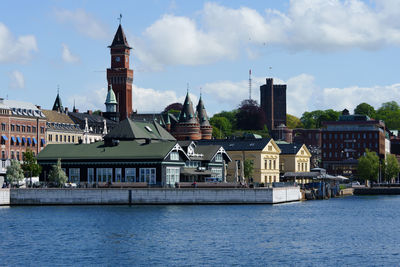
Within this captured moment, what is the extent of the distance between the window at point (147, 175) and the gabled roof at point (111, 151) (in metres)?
1.71

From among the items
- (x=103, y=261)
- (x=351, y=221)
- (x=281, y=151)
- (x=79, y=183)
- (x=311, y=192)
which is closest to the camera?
(x=103, y=261)

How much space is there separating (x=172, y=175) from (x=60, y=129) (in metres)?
64.6

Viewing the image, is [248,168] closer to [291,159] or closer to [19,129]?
[291,159]

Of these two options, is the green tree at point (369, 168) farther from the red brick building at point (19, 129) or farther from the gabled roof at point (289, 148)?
the red brick building at point (19, 129)

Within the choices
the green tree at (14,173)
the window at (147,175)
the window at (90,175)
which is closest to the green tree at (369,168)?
the window at (147,175)

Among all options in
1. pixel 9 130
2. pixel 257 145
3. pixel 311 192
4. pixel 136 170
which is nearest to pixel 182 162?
pixel 136 170

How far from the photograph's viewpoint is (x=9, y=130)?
15338 cm

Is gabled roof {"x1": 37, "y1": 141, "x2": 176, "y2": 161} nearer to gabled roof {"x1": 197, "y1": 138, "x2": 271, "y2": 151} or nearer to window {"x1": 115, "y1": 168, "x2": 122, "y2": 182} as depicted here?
window {"x1": 115, "y1": 168, "x2": 122, "y2": 182}

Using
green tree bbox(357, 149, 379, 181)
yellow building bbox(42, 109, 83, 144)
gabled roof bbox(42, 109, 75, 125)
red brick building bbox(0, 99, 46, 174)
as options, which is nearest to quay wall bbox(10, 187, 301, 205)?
red brick building bbox(0, 99, 46, 174)

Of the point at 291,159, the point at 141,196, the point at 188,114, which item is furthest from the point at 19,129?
the point at 141,196

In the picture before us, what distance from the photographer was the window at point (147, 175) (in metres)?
115

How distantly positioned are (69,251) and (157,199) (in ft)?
142

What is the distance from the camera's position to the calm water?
58.4 meters

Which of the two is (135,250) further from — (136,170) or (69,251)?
(136,170)
